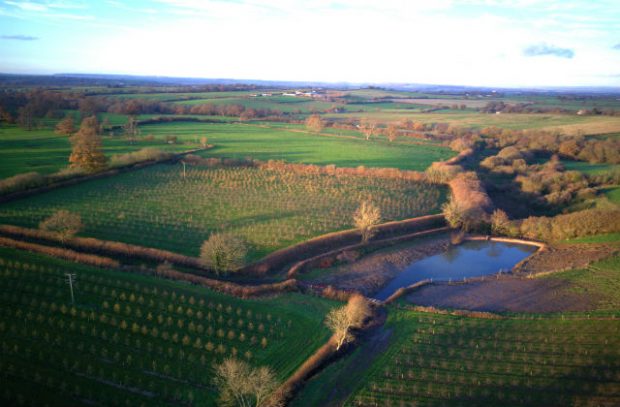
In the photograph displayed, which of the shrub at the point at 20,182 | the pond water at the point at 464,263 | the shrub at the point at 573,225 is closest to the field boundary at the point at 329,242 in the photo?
the pond water at the point at 464,263

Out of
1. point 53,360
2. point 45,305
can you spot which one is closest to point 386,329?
point 53,360

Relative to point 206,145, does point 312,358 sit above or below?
below

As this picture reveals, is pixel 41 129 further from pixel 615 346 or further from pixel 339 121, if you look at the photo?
pixel 615 346

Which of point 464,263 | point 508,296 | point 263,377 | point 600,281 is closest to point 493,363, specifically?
point 508,296

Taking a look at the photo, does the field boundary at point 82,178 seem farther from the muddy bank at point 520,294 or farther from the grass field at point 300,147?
the muddy bank at point 520,294

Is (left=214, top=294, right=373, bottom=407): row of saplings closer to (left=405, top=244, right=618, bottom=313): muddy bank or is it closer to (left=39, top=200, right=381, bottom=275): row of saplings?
(left=405, top=244, right=618, bottom=313): muddy bank

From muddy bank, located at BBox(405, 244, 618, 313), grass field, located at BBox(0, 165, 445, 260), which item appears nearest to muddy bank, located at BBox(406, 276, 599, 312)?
muddy bank, located at BBox(405, 244, 618, 313)
